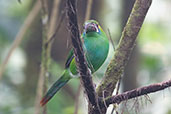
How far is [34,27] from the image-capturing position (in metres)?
5.35

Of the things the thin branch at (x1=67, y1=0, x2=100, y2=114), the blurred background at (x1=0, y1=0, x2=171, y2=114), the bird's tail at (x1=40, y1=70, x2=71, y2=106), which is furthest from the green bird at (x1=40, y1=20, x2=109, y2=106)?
the thin branch at (x1=67, y1=0, x2=100, y2=114)

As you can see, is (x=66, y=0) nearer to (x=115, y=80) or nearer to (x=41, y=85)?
(x=115, y=80)

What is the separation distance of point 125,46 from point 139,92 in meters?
0.53

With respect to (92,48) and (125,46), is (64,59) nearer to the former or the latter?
(92,48)

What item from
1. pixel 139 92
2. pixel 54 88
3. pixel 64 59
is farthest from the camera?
A: pixel 64 59

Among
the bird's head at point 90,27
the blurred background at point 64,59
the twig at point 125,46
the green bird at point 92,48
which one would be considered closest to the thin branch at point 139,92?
the twig at point 125,46

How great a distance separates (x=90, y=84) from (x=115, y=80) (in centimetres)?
39

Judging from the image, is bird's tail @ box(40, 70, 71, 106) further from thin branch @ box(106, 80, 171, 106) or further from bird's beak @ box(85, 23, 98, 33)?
thin branch @ box(106, 80, 171, 106)

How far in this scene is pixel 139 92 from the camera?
185cm

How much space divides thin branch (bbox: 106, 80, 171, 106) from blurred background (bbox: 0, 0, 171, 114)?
192 cm

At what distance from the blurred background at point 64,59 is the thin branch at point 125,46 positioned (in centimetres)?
163

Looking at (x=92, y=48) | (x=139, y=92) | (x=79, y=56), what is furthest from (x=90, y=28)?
(x=139, y=92)

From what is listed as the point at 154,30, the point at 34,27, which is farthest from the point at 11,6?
the point at 154,30

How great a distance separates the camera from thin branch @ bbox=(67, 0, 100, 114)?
65.4 inches
